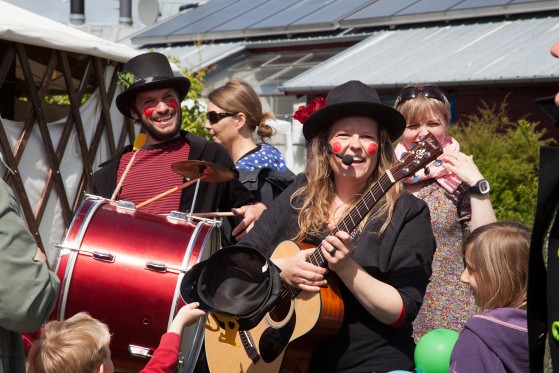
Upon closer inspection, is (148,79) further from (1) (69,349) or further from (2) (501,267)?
(2) (501,267)

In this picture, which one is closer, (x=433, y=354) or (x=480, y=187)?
(x=433, y=354)

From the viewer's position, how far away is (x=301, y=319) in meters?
3.50

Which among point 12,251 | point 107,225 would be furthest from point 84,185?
point 12,251

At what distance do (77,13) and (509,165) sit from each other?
704 inches

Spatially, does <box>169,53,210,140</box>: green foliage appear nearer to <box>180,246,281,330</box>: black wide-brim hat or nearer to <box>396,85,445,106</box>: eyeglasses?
<box>396,85,445,106</box>: eyeglasses

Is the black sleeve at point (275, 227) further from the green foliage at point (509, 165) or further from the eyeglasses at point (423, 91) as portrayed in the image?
the green foliage at point (509, 165)

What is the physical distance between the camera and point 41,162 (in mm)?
8570

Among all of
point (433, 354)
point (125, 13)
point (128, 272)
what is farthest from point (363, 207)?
point (125, 13)

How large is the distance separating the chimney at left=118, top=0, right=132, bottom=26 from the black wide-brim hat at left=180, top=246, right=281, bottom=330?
24.7 meters

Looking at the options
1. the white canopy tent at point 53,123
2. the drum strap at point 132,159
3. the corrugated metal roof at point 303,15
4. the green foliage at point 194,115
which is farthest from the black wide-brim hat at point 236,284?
the corrugated metal roof at point 303,15

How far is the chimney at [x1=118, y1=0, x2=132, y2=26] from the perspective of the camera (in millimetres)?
27406

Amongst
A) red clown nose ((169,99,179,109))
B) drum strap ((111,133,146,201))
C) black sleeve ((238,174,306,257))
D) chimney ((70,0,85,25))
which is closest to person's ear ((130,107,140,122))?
drum strap ((111,133,146,201))

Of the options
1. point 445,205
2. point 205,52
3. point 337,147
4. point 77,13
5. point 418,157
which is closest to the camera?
point 418,157

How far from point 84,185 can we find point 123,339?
5093mm
